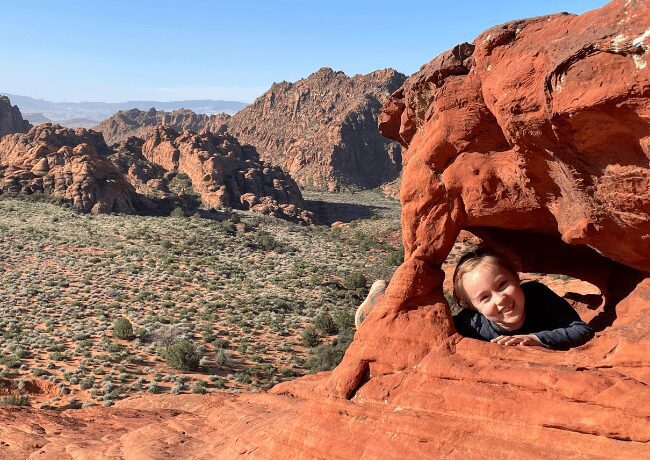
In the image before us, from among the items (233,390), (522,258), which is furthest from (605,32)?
(233,390)

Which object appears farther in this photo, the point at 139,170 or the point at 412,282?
the point at 139,170

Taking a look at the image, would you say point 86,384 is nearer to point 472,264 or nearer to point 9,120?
point 472,264

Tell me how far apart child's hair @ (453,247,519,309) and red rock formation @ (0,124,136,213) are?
151 feet

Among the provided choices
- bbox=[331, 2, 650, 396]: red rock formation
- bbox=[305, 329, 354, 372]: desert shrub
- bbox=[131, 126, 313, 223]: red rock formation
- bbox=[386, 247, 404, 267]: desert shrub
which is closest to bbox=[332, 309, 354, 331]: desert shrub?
bbox=[305, 329, 354, 372]: desert shrub

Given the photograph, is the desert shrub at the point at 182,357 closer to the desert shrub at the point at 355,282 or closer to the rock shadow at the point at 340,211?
the desert shrub at the point at 355,282

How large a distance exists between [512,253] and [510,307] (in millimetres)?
2325

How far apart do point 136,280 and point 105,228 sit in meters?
13.6

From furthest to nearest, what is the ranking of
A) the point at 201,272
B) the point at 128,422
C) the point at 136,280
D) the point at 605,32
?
the point at 201,272, the point at 136,280, the point at 128,422, the point at 605,32

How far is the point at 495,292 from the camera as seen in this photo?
18.5 ft

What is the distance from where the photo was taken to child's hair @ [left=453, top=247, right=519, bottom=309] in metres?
5.70

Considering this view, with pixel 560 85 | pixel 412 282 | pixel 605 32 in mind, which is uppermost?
pixel 605 32

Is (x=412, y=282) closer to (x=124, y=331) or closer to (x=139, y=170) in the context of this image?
(x=124, y=331)

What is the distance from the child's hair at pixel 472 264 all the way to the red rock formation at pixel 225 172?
170ft

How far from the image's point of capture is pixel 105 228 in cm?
4116
